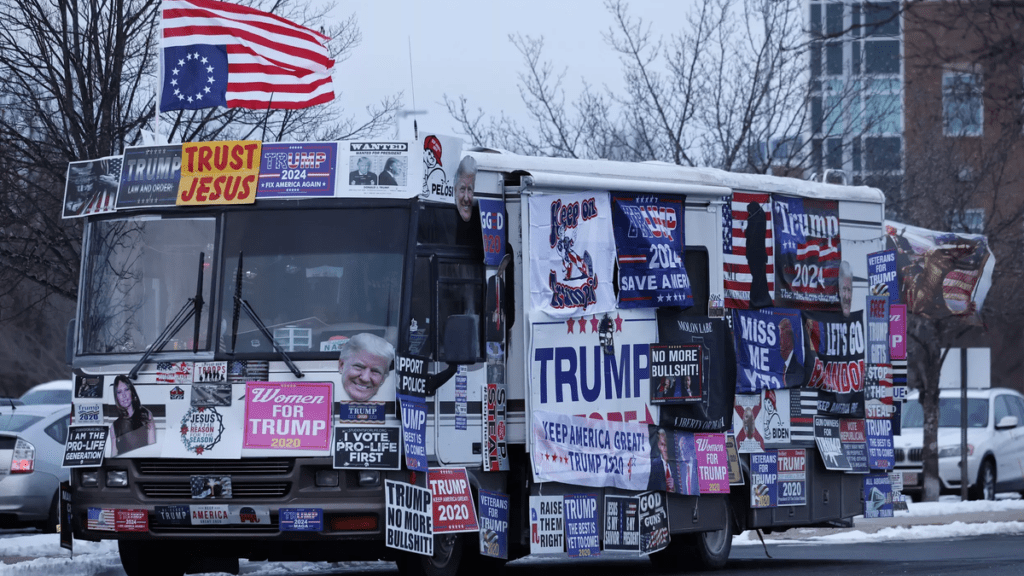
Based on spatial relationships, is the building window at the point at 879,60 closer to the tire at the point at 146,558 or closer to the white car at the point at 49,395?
the white car at the point at 49,395

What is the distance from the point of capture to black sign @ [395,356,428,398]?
10.5 m

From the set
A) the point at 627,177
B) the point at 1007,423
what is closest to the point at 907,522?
the point at 1007,423

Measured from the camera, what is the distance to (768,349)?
13.6m

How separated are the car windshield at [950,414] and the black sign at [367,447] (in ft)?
55.8

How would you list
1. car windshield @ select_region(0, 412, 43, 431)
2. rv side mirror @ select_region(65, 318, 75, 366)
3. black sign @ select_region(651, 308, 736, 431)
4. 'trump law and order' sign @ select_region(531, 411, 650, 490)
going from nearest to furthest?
rv side mirror @ select_region(65, 318, 75, 366) < 'trump law and order' sign @ select_region(531, 411, 650, 490) < black sign @ select_region(651, 308, 736, 431) < car windshield @ select_region(0, 412, 43, 431)

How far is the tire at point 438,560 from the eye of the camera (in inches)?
431

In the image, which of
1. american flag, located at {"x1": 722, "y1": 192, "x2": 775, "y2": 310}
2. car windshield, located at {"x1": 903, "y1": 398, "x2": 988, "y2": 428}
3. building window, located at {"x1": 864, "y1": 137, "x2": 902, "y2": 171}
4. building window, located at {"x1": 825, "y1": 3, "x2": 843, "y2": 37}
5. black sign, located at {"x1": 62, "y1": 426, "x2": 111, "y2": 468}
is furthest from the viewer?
building window, located at {"x1": 864, "y1": 137, "x2": 902, "y2": 171}

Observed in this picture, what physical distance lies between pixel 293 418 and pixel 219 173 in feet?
5.92

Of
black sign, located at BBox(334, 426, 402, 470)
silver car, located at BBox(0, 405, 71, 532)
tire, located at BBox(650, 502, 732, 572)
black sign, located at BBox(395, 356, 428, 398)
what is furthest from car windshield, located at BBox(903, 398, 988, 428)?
black sign, located at BBox(334, 426, 402, 470)

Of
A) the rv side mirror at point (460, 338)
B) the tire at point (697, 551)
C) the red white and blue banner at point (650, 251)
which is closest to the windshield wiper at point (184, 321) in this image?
the rv side mirror at point (460, 338)

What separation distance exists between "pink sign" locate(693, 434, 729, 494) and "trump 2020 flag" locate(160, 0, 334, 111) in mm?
4215

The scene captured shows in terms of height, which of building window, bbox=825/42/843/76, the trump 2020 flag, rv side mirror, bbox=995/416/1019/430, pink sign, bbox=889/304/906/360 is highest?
building window, bbox=825/42/843/76

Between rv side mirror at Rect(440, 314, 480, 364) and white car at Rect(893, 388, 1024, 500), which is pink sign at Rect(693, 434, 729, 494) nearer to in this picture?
rv side mirror at Rect(440, 314, 480, 364)

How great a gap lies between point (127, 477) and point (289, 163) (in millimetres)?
2285
